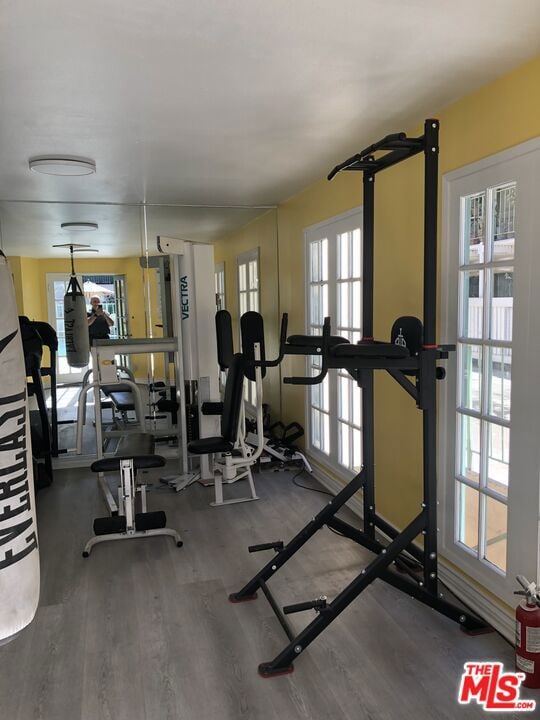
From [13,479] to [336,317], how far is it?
2964 millimetres

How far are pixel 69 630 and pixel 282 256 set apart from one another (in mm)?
3462

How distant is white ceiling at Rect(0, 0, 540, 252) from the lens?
1.65 meters

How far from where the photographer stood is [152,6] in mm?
1580

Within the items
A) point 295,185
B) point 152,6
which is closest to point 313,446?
point 295,185

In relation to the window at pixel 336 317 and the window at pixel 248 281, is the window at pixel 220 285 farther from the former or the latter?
the window at pixel 336 317

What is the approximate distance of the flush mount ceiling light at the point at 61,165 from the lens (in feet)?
10.5

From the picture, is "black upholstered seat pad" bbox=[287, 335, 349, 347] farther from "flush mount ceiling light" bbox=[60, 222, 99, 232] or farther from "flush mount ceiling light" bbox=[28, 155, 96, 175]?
"flush mount ceiling light" bbox=[60, 222, 99, 232]

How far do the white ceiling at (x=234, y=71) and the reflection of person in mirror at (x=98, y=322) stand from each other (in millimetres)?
1482

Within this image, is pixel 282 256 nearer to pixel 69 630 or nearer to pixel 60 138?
pixel 60 138

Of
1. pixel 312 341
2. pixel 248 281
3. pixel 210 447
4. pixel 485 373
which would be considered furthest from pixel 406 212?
pixel 248 281

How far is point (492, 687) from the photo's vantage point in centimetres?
199

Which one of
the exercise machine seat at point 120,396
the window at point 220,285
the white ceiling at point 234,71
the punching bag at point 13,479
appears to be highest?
the white ceiling at point 234,71

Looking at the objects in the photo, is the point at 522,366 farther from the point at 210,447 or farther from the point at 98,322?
the point at 98,322

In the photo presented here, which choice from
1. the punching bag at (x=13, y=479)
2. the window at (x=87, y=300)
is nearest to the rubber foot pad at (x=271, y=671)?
the punching bag at (x=13, y=479)
